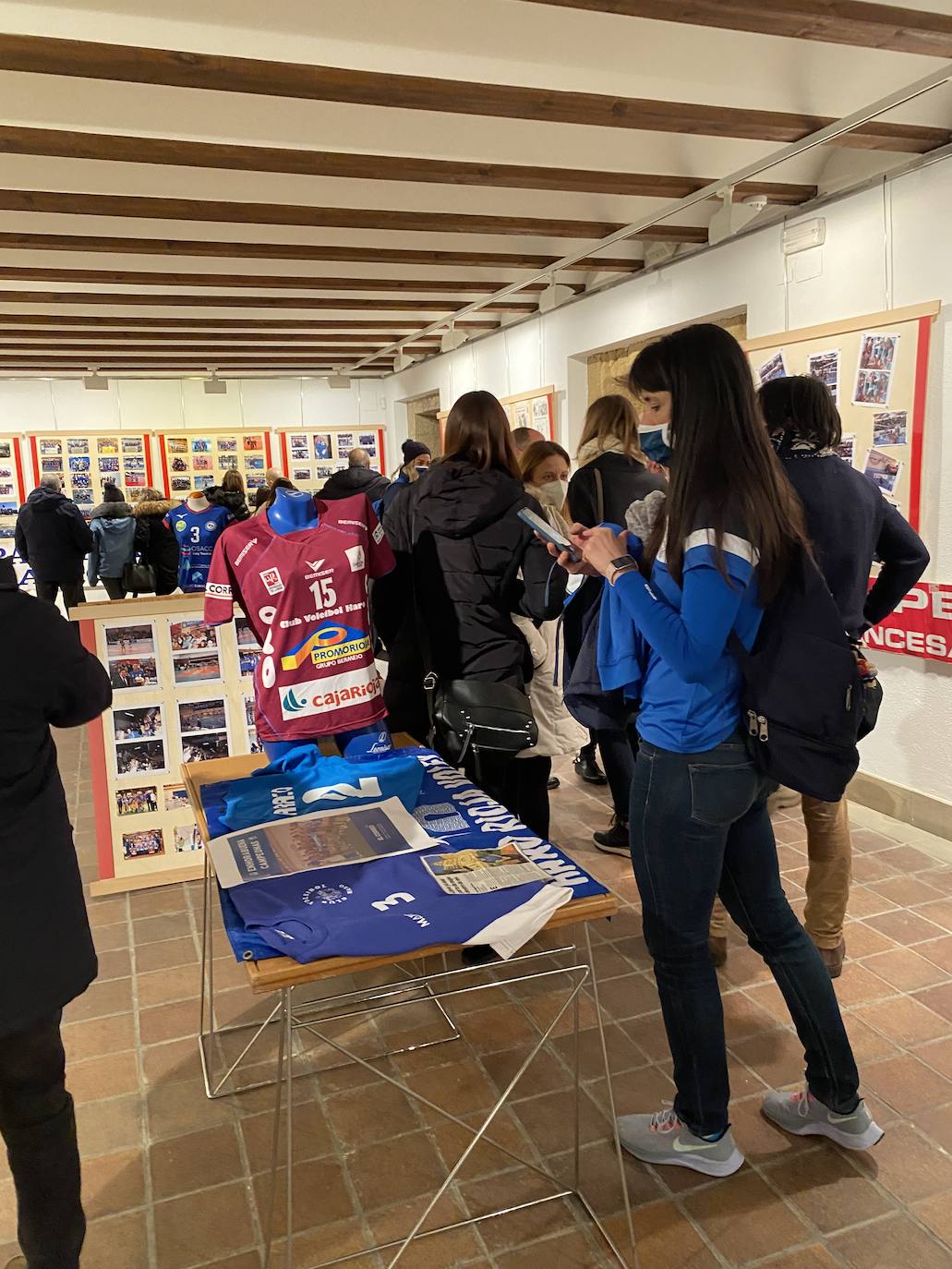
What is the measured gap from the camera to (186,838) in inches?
144

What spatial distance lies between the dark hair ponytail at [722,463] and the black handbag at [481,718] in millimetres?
1020

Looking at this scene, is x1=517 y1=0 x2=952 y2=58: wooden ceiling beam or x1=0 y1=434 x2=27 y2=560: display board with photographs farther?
x1=0 y1=434 x2=27 y2=560: display board with photographs

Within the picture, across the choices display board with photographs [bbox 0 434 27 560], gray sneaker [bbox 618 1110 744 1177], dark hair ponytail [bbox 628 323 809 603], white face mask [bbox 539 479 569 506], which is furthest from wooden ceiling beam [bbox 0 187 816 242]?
display board with photographs [bbox 0 434 27 560]

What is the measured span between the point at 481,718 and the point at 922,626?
2.19 meters

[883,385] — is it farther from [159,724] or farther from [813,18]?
[159,724]

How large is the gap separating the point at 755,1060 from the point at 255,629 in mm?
1705

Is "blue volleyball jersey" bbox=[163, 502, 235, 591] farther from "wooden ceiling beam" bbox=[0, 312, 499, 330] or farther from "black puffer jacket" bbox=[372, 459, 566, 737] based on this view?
"black puffer jacket" bbox=[372, 459, 566, 737]

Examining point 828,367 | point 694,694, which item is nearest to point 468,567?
point 694,694

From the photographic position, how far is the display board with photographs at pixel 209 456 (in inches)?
406

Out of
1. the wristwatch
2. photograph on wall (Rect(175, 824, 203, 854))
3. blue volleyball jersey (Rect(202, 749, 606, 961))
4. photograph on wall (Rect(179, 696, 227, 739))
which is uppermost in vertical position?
the wristwatch

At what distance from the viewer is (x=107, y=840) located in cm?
357

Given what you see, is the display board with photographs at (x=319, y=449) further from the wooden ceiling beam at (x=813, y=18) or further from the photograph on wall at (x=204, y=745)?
the wooden ceiling beam at (x=813, y=18)

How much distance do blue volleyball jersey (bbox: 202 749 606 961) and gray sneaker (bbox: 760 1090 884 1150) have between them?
93cm

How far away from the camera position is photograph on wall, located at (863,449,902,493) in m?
3.82
